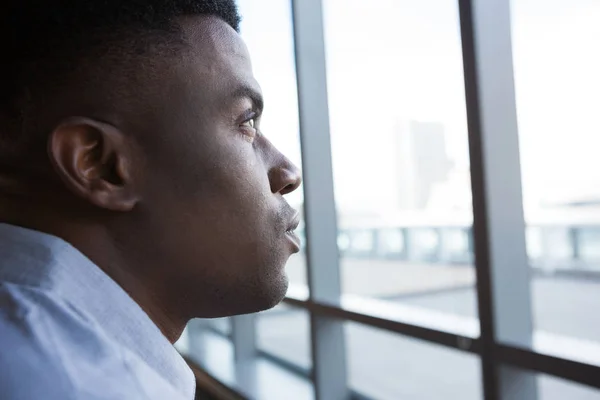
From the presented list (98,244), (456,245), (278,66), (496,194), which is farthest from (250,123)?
(278,66)

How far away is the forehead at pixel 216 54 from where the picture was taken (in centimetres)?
76

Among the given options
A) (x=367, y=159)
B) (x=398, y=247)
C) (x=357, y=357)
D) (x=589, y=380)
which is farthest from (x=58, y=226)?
(x=398, y=247)

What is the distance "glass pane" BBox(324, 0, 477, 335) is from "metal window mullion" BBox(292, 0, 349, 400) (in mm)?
62

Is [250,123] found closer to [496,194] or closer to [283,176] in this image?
[283,176]

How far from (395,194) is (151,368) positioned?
2.13 meters

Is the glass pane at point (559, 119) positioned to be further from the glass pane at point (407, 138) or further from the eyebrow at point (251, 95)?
the eyebrow at point (251, 95)

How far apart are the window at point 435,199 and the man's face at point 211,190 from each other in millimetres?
444

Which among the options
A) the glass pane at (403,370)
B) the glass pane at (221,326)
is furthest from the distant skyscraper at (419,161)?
the glass pane at (221,326)

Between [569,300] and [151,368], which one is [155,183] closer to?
[151,368]

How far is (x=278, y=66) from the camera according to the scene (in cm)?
301

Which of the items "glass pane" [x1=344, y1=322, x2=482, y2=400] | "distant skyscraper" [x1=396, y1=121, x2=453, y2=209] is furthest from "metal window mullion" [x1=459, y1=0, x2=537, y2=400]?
"glass pane" [x1=344, y1=322, x2=482, y2=400]

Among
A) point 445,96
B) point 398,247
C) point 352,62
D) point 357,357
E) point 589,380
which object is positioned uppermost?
point 352,62

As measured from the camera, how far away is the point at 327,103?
268cm

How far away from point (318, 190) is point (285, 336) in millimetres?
1380
